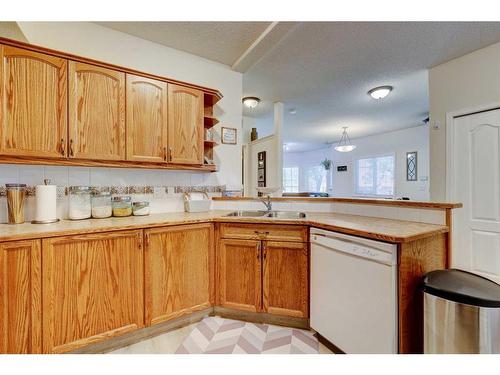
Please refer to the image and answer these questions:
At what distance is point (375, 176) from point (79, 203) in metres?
6.88

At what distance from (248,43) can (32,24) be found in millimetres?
1778

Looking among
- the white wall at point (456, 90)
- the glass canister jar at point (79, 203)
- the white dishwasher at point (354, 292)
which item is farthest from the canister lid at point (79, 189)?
the white wall at point (456, 90)

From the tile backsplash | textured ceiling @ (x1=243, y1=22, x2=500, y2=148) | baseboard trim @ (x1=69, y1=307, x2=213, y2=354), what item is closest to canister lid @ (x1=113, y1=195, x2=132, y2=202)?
the tile backsplash

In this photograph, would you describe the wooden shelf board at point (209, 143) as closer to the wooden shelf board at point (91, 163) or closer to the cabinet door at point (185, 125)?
the cabinet door at point (185, 125)

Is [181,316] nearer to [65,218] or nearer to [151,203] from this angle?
[151,203]

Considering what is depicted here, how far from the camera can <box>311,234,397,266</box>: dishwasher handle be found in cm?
126

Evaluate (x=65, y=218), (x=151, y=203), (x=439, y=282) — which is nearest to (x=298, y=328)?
(x=439, y=282)

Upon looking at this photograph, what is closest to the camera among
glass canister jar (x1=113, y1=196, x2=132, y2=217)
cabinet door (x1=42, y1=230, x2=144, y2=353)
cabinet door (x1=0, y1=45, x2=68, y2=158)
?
cabinet door (x1=42, y1=230, x2=144, y2=353)

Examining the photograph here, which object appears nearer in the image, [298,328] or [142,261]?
[142,261]

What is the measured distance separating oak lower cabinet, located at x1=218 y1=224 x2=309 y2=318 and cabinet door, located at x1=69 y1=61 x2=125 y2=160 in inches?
44.0

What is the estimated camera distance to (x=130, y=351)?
1635mm

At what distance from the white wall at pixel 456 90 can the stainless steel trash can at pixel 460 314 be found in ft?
6.91

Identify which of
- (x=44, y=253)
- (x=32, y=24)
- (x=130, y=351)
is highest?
(x=32, y=24)

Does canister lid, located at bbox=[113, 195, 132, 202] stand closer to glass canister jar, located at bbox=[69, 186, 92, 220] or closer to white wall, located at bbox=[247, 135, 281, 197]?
glass canister jar, located at bbox=[69, 186, 92, 220]
